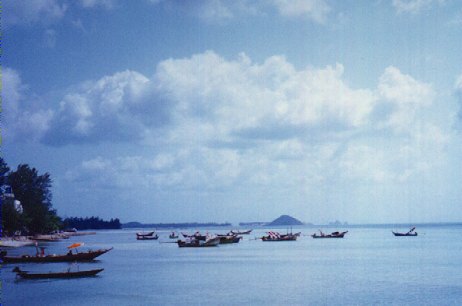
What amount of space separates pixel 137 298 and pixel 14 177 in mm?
86319

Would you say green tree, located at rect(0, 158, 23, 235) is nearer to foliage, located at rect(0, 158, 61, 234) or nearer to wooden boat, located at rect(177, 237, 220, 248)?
foliage, located at rect(0, 158, 61, 234)

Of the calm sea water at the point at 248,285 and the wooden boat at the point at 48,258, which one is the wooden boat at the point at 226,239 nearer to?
the calm sea water at the point at 248,285

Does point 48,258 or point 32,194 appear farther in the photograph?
point 32,194

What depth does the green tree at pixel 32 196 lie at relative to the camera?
102750 millimetres

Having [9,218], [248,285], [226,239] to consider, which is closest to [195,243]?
[226,239]

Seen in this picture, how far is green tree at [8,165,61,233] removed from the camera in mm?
102750

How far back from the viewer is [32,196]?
350 feet

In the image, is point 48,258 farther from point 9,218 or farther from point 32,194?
point 32,194

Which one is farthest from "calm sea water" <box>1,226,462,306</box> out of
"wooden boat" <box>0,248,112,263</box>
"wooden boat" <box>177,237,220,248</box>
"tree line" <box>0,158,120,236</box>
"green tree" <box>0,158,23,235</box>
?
"tree line" <box>0,158,120,236</box>

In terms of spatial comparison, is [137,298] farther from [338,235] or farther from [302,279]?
[338,235]

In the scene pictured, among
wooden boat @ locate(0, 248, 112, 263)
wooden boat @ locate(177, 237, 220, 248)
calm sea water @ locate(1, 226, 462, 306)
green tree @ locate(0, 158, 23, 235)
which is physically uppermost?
green tree @ locate(0, 158, 23, 235)

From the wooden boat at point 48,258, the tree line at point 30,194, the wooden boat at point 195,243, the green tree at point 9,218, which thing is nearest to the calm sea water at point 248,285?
the wooden boat at point 48,258

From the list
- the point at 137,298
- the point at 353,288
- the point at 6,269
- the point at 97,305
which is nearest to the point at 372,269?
the point at 353,288

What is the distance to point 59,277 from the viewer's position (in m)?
37.6
